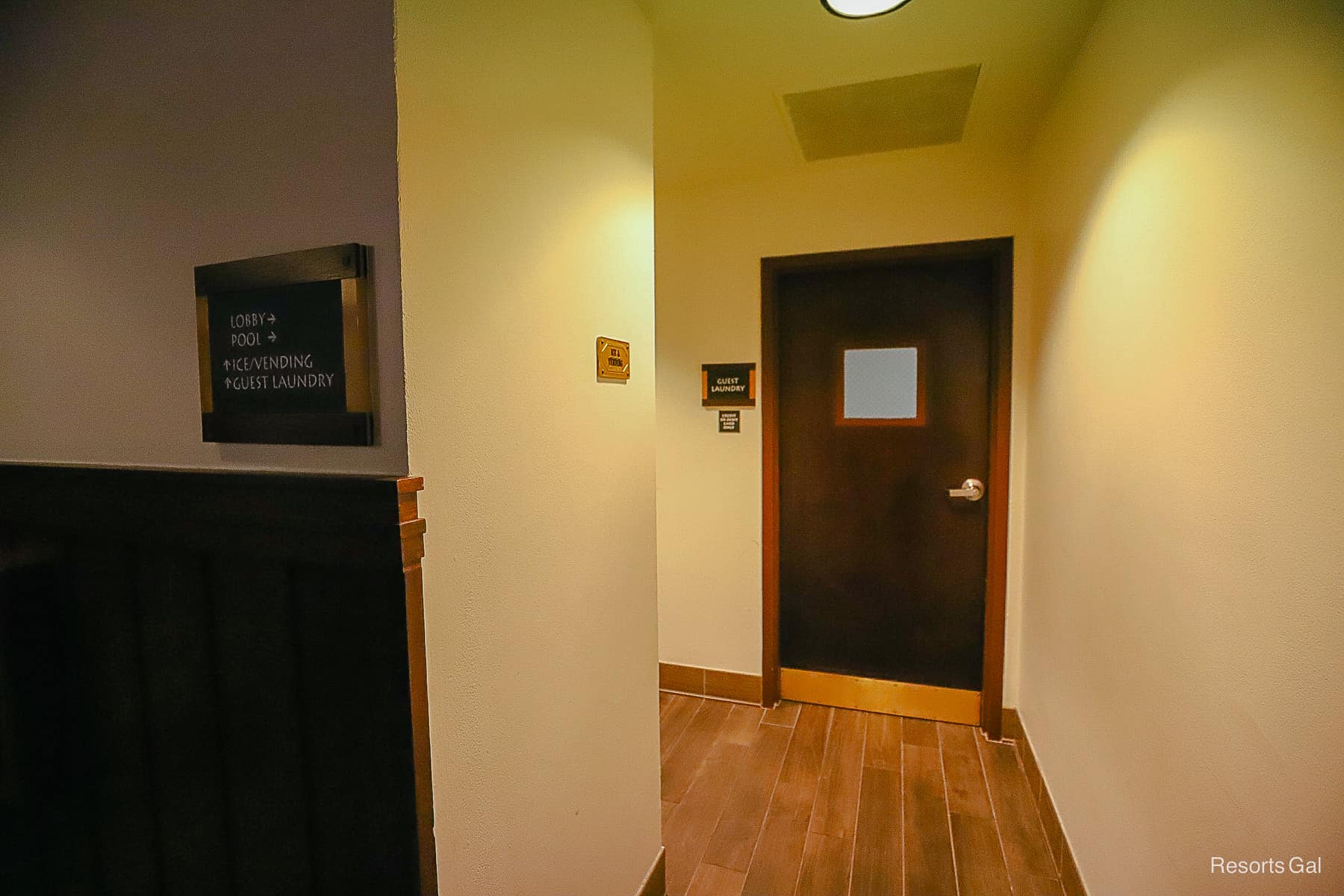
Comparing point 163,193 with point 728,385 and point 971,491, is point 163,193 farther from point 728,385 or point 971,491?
point 971,491

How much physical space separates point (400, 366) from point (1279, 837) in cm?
142

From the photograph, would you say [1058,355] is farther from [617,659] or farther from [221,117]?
[221,117]

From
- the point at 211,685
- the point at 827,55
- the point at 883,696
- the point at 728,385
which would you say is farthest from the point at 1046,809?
the point at 827,55

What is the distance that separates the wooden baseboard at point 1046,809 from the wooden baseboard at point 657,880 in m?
1.12

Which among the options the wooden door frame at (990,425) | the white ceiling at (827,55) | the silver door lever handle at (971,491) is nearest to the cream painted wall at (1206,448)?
the white ceiling at (827,55)

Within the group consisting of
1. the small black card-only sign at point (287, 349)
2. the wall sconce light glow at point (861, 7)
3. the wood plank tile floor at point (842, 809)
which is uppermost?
the wall sconce light glow at point (861, 7)

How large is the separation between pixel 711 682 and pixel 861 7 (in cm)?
262

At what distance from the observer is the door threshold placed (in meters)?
2.62

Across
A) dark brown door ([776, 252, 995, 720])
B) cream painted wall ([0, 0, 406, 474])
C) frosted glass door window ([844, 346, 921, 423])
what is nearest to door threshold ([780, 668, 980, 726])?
dark brown door ([776, 252, 995, 720])

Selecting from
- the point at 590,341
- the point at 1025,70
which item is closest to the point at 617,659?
the point at 590,341

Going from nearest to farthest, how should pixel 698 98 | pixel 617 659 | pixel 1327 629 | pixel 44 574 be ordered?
pixel 1327 629 → pixel 44 574 → pixel 617 659 → pixel 698 98

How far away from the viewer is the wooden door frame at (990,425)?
7.95 feet

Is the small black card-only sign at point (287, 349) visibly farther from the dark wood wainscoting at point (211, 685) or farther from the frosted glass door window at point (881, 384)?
the frosted glass door window at point (881, 384)

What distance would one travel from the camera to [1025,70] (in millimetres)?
1854
